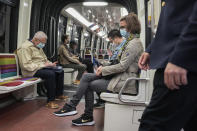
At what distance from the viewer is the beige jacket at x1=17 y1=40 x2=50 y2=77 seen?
140 inches

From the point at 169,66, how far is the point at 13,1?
3.84 m

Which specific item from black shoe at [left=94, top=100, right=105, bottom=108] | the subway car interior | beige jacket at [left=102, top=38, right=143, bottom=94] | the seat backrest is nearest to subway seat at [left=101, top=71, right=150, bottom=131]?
the subway car interior

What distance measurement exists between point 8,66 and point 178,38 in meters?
3.25

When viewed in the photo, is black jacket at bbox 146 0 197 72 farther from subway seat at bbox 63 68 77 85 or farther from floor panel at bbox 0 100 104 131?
subway seat at bbox 63 68 77 85

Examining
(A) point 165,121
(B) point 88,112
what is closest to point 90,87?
(B) point 88,112

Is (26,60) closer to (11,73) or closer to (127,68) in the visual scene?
(11,73)

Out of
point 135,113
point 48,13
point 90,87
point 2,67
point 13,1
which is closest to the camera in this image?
point 135,113

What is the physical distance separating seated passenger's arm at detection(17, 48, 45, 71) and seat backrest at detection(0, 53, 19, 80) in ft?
0.48

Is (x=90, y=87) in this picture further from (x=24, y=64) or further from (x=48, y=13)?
(x=48, y=13)

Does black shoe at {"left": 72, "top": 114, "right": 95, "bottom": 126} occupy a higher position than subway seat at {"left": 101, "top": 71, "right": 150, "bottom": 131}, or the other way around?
subway seat at {"left": 101, "top": 71, "right": 150, "bottom": 131}

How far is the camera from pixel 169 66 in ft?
2.71

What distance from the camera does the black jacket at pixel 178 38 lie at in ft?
2.56

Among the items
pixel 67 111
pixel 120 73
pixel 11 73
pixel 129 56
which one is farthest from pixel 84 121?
pixel 11 73

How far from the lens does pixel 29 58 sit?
3584 mm
